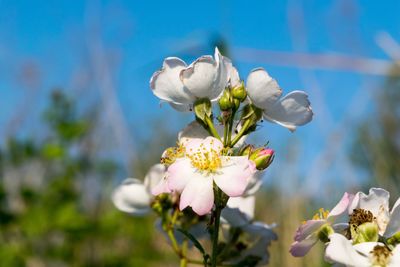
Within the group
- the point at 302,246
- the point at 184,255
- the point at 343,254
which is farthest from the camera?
the point at 184,255

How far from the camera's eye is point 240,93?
646mm

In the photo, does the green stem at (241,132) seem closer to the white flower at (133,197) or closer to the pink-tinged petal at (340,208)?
the pink-tinged petal at (340,208)

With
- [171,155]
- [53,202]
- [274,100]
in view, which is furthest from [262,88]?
[53,202]

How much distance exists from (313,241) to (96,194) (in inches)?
106

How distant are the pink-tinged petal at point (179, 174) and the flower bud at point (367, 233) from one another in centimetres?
18

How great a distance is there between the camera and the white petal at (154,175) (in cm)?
79

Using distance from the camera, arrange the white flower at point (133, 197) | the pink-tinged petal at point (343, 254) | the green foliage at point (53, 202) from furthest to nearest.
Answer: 1. the green foliage at point (53, 202)
2. the white flower at point (133, 197)
3. the pink-tinged petal at point (343, 254)

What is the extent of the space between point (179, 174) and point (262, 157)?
0.09 meters

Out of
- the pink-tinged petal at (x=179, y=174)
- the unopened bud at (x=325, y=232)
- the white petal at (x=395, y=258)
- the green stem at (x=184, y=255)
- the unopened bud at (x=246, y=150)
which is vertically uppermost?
the unopened bud at (x=246, y=150)

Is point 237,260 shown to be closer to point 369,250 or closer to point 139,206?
point 139,206

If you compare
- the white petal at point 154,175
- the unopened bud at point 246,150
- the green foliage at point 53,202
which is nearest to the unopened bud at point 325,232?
the unopened bud at point 246,150

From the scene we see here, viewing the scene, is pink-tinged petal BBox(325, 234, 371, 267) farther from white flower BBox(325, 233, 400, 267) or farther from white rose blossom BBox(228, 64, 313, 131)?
white rose blossom BBox(228, 64, 313, 131)

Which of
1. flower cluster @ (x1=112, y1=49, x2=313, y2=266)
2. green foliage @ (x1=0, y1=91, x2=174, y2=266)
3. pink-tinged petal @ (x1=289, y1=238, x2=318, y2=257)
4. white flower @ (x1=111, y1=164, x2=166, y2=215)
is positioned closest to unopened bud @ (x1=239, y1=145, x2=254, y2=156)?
flower cluster @ (x1=112, y1=49, x2=313, y2=266)

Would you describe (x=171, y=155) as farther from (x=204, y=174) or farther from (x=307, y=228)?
(x=307, y=228)
